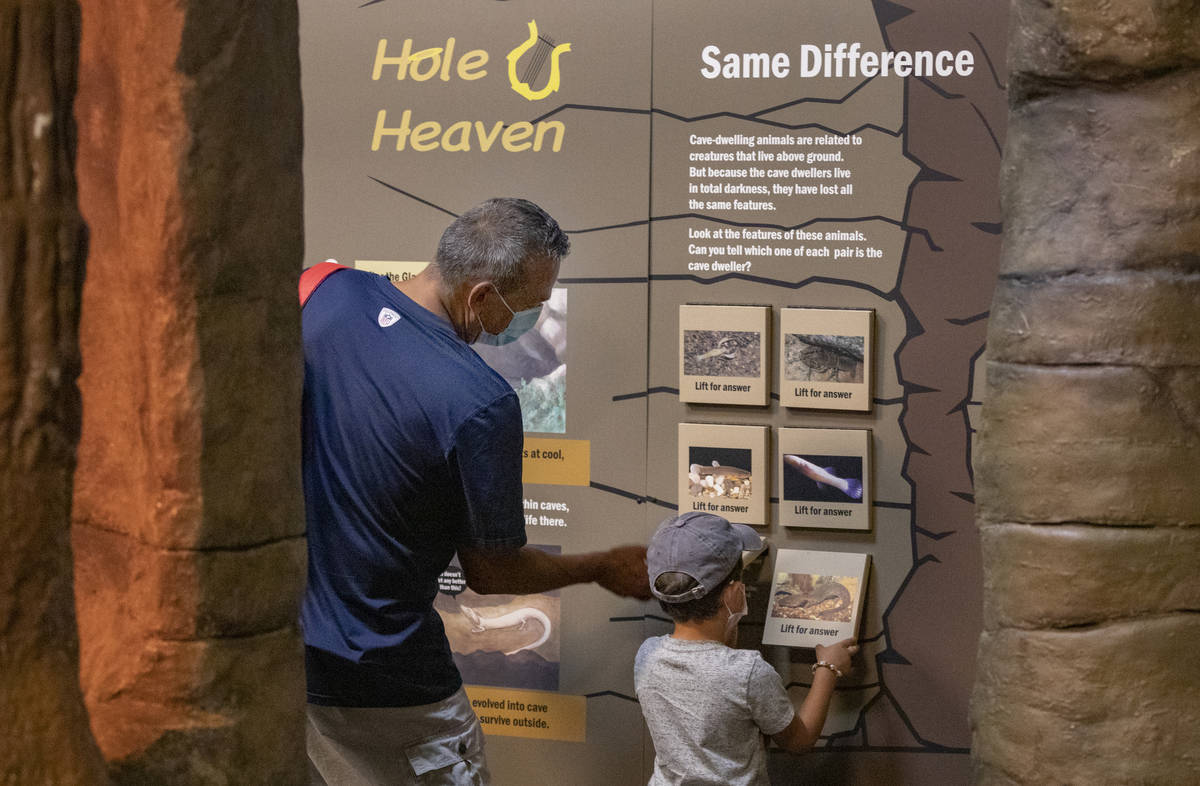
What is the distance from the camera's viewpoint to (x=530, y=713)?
11.9ft

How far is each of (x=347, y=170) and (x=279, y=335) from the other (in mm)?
1805

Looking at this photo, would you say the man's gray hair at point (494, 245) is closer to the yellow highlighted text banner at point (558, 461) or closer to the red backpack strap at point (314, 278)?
the red backpack strap at point (314, 278)

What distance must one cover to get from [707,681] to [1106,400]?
3.45 feet

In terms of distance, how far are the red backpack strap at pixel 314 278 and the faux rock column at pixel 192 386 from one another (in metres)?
0.94

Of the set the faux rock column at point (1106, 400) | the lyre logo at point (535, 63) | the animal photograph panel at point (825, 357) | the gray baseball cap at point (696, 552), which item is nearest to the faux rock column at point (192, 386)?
the gray baseball cap at point (696, 552)

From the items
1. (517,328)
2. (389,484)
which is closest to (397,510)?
(389,484)

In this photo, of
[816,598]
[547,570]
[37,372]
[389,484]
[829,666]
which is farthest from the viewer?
[816,598]

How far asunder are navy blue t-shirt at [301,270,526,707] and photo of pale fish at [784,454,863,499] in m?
0.91

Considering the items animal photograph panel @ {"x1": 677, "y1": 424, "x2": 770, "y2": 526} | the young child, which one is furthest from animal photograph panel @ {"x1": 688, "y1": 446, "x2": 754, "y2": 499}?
the young child

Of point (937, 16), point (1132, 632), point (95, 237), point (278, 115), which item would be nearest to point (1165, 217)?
point (1132, 632)

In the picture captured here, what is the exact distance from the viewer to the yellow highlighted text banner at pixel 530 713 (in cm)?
358

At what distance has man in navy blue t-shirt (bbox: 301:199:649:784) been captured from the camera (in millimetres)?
2633

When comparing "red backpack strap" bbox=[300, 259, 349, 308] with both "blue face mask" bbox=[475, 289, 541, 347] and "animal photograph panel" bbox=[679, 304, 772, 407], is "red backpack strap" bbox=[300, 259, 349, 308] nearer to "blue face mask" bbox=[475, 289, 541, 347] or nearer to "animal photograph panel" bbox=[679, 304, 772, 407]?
"blue face mask" bbox=[475, 289, 541, 347]

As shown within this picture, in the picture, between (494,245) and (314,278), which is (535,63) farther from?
(314,278)
